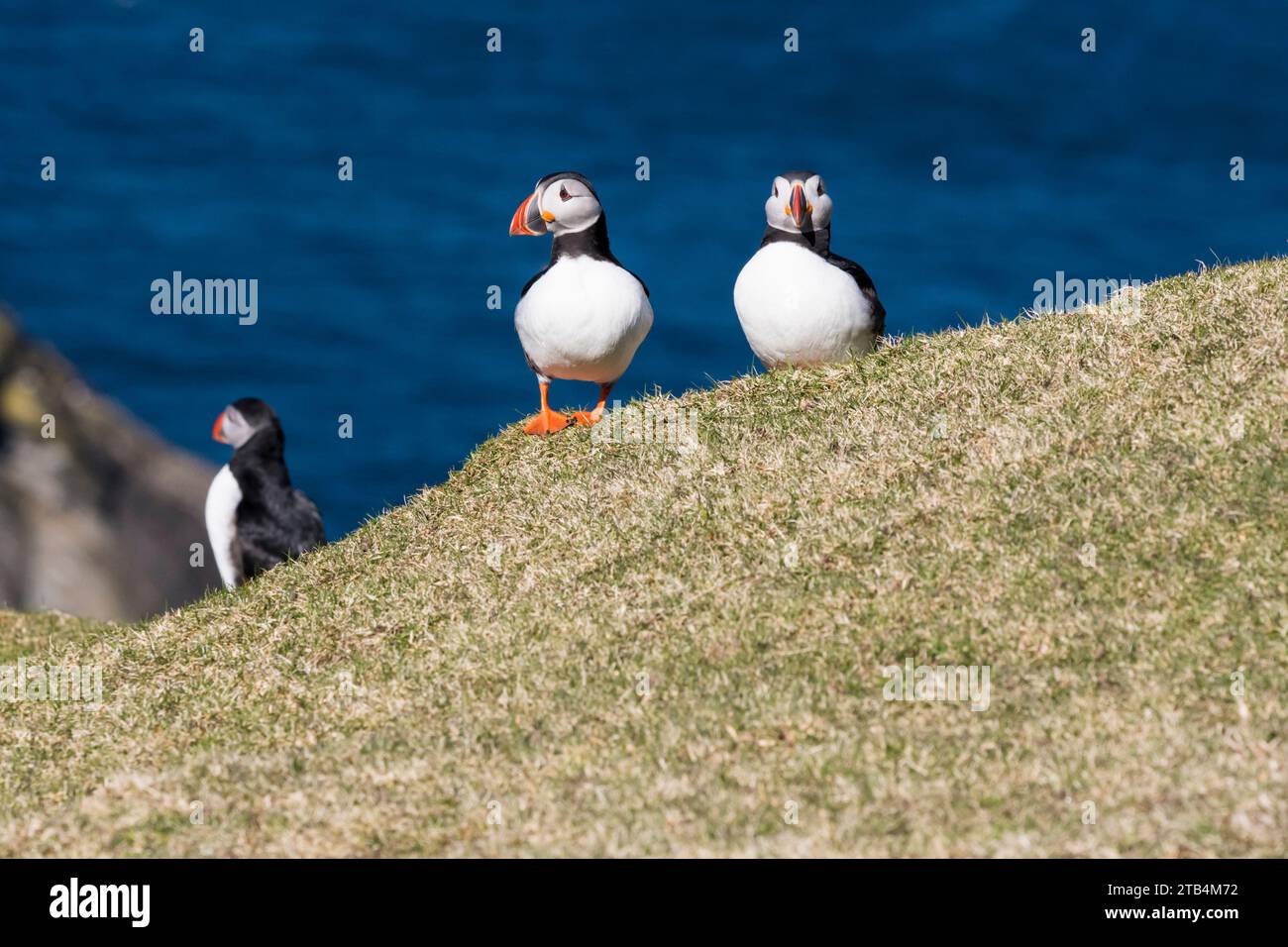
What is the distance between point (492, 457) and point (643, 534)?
9.13 feet

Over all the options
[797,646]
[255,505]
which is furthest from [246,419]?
[797,646]

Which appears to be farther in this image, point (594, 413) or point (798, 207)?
point (594, 413)

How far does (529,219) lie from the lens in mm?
11633

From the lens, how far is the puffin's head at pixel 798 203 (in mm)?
11266

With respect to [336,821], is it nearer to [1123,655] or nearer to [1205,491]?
[1123,655]

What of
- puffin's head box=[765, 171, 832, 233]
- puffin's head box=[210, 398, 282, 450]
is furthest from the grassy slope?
puffin's head box=[210, 398, 282, 450]

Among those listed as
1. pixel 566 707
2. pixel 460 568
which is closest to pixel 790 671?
pixel 566 707

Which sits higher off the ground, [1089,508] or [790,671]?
[1089,508]

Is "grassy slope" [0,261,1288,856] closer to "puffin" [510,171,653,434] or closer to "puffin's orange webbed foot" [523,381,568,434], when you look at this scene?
"puffin's orange webbed foot" [523,381,568,434]

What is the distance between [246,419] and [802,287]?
14.6 feet

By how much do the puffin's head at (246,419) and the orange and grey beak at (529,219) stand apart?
2.49 metres

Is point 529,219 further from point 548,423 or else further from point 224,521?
point 224,521
